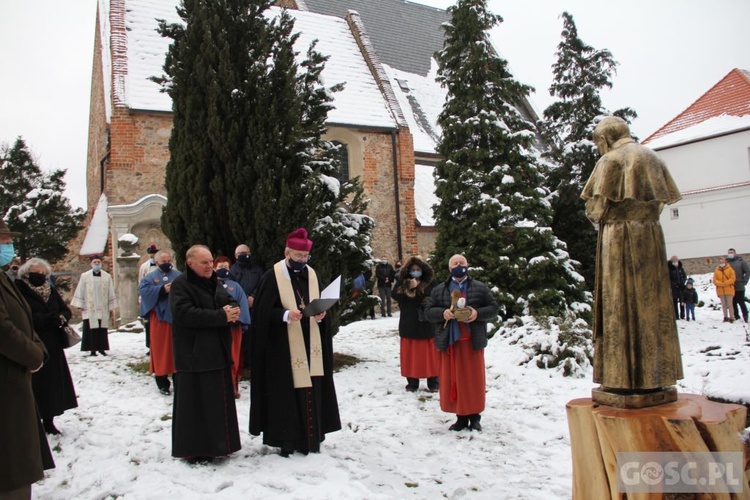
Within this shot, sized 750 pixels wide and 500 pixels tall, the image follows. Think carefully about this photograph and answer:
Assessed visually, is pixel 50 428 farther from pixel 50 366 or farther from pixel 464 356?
pixel 464 356

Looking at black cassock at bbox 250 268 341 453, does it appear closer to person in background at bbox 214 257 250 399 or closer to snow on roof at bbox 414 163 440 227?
person in background at bbox 214 257 250 399

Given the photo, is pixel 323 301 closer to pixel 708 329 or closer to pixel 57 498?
pixel 57 498

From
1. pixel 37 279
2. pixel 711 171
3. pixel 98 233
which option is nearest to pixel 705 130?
pixel 711 171

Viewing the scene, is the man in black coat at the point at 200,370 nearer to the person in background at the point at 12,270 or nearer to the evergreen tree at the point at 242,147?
the person in background at the point at 12,270

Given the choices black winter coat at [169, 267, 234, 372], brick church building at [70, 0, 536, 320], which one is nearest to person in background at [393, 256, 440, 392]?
black winter coat at [169, 267, 234, 372]

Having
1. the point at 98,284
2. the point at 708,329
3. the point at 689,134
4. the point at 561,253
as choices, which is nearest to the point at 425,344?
the point at 561,253

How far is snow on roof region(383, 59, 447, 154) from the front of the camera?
23297 millimetres

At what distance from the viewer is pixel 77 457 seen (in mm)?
5445

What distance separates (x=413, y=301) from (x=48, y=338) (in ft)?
14.4

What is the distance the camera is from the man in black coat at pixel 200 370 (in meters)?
4.96

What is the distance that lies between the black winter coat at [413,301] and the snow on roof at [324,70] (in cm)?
923

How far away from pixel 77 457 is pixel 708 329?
13406mm

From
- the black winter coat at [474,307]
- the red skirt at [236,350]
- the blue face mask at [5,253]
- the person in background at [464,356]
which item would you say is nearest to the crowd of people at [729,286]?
the black winter coat at [474,307]

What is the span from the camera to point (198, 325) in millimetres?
4941
